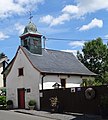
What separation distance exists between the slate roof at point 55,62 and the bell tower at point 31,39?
0.70m

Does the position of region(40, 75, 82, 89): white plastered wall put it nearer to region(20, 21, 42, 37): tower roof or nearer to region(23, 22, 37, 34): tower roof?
region(20, 21, 42, 37): tower roof

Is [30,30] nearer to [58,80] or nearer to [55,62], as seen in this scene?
[55,62]

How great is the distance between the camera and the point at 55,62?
1405 inches

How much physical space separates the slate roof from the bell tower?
0.70 meters

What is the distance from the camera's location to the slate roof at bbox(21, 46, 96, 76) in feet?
109

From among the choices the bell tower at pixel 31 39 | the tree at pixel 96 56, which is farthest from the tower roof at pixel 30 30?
the tree at pixel 96 56

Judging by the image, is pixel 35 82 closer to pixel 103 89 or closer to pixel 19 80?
pixel 19 80

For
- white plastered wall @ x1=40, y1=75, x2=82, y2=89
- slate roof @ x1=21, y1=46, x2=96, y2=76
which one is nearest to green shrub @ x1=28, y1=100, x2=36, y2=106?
white plastered wall @ x1=40, y1=75, x2=82, y2=89

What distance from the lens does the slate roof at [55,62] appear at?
109ft

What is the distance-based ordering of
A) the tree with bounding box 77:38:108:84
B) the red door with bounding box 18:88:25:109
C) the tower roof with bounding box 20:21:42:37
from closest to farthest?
the red door with bounding box 18:88:25:109 < the tower roof with bounding box 20:21:42:37 < the tree with bounding box 77:38:108:84

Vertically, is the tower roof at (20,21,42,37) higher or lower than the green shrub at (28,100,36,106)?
higher

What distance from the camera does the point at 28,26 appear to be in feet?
120

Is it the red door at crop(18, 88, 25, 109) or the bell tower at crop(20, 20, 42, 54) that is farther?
the bell tower at crop(20, 20, 42, 54)

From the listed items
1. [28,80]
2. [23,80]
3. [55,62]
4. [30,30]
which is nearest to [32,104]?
[28,80]
